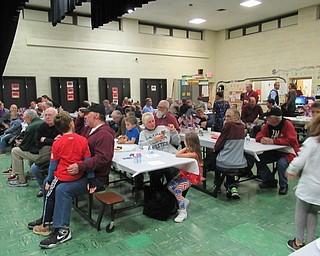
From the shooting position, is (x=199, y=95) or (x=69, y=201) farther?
(x=199, y=95)

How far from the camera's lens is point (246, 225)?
3055 mm

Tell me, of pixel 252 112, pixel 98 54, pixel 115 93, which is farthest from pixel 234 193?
pixel 98 54

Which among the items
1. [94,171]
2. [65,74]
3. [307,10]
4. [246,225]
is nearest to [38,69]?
[65,74]

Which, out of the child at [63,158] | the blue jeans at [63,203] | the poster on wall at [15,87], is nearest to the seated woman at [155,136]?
the child at [63,158]

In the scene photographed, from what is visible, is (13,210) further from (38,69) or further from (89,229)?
(38,69)

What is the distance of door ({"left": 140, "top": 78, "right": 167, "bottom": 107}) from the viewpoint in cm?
1177

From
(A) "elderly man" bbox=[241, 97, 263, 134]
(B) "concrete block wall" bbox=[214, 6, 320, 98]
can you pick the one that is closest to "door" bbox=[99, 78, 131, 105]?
(B) "concrete block wall" bbox=[214, 6, 320, 98]

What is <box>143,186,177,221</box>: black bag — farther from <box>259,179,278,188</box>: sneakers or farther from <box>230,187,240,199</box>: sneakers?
<box>259,179,278,188</box>: sneakers

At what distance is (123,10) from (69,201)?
2.66 m

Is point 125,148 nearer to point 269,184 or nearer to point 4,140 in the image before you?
point 269,184

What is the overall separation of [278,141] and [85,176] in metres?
2.58

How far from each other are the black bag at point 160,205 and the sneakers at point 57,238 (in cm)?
91

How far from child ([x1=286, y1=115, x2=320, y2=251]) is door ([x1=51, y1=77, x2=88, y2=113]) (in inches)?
356

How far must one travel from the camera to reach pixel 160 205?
3.23 meters
